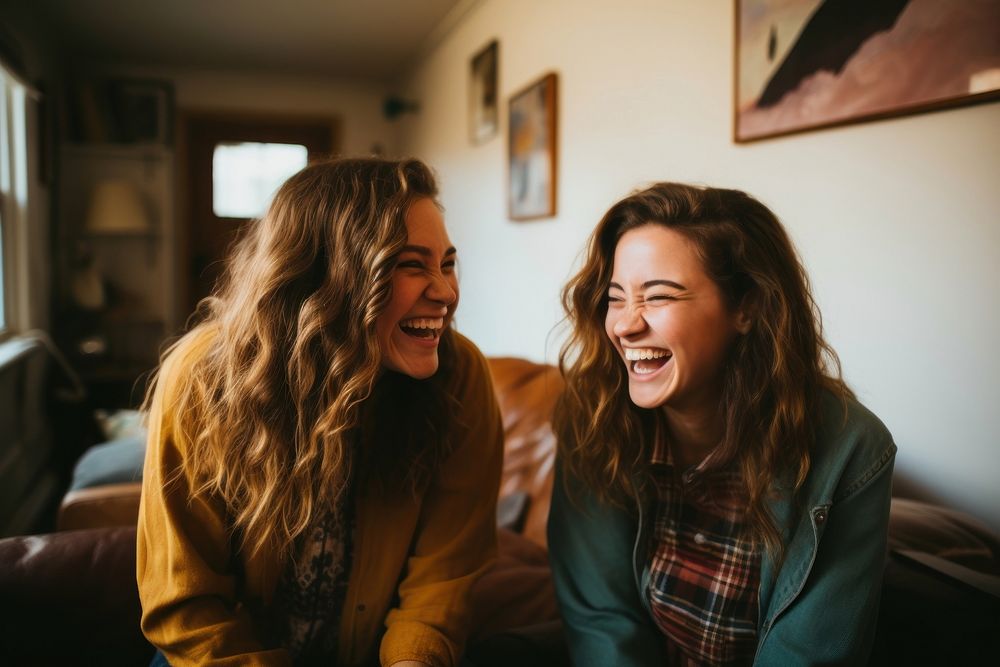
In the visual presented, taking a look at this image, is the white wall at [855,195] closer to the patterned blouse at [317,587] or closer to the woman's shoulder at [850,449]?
the woman's shoulder at [850,449]

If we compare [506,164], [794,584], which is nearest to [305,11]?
[506,164]

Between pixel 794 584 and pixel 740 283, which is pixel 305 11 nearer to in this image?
pixel 740 283

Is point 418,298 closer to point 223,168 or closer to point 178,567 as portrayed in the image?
point 178,567

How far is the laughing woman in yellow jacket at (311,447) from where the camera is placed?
99 centimetres

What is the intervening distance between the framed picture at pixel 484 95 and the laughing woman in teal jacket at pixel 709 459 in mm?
2295

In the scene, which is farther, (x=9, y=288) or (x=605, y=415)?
(x=9, y=288)

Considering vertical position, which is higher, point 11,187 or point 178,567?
point 11,187

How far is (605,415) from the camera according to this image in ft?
3.71

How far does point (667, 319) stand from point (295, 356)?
53 centimetres

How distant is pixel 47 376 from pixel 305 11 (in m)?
2.32

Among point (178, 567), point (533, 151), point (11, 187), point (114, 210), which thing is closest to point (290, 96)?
point (114, 210)

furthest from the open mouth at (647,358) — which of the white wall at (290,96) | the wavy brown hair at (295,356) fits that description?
the white wall at (290,96)

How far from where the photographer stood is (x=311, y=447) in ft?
3.34

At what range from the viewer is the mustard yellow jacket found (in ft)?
3.24
